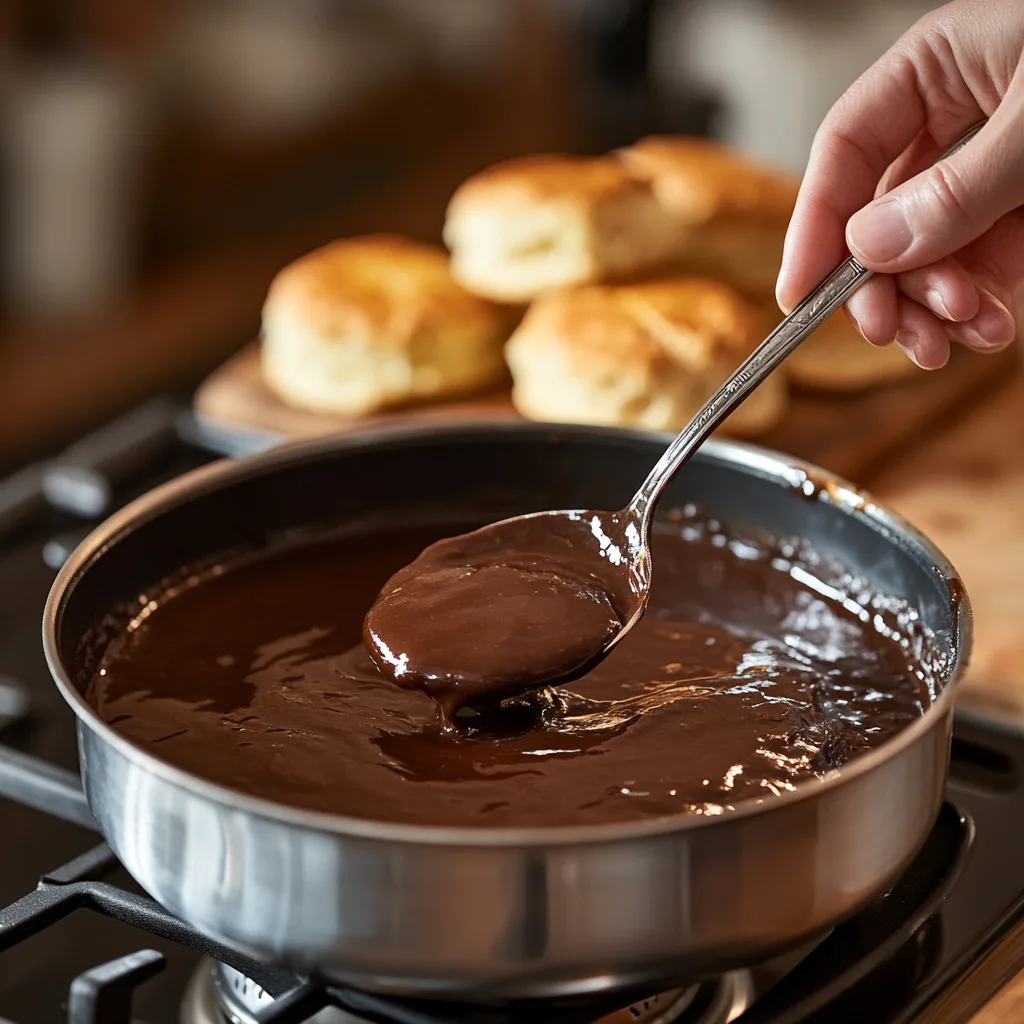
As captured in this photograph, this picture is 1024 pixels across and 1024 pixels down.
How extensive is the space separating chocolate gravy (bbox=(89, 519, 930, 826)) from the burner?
0.35 ft

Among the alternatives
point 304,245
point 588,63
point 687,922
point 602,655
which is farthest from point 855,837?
point 304,245

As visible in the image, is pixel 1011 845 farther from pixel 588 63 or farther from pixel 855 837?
pixel 588 63

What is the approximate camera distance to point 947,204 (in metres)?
0.90

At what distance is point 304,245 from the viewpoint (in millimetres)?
2660

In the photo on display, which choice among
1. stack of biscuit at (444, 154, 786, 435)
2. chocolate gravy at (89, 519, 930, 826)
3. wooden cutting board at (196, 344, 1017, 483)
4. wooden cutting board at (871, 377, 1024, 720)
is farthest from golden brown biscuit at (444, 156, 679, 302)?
chocolate gravy at (89, 519, 930, 826)

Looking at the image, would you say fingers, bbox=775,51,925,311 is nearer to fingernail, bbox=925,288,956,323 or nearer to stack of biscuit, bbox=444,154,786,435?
fingernail, bbox=925,288,956,323

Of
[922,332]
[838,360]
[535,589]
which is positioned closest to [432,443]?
[535,589]

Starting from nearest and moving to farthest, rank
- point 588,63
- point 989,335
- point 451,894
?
point 451,894 → point 989,335 → point 588,63

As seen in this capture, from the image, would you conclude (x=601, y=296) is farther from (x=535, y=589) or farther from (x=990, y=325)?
(x=535, y=589)

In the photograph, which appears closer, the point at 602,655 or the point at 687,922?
the point at 687,922

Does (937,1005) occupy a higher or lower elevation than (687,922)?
lower

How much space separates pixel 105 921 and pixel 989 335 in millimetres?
687

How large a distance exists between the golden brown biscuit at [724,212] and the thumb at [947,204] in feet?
1.95

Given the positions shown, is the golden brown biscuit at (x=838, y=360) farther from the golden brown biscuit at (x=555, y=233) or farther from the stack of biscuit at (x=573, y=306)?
the golden brown biscuit at (x=555, y=233)
